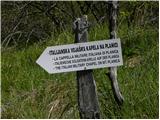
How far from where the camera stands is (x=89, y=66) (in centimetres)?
399

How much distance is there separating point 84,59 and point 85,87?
26 centimetres

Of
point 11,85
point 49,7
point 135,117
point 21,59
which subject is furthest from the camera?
point 49,7

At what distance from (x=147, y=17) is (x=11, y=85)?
203 cm

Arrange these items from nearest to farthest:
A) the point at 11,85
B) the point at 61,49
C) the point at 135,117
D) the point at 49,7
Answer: the point at 61,49 → the point at 135,117 → the point at 11,85 → the point at 49,7

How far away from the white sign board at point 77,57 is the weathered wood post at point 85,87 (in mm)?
104

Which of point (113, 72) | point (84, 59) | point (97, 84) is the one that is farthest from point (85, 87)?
point (97, 84)

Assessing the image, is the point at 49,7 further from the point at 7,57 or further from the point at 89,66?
the point at 89,66

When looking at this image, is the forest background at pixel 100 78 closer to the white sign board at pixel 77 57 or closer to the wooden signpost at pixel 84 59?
the wooden signpost at pixel 84 59

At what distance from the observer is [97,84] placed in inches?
204

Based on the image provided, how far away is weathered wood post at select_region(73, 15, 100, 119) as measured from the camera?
13.4 ft

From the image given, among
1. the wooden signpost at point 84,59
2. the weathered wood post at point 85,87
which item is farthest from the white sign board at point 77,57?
the weathered wood post at point 85,87

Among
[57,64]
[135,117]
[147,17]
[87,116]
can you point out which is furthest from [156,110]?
[147,17]

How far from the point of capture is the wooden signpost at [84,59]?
3.97 m

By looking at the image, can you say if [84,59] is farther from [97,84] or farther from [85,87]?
[97,84]
